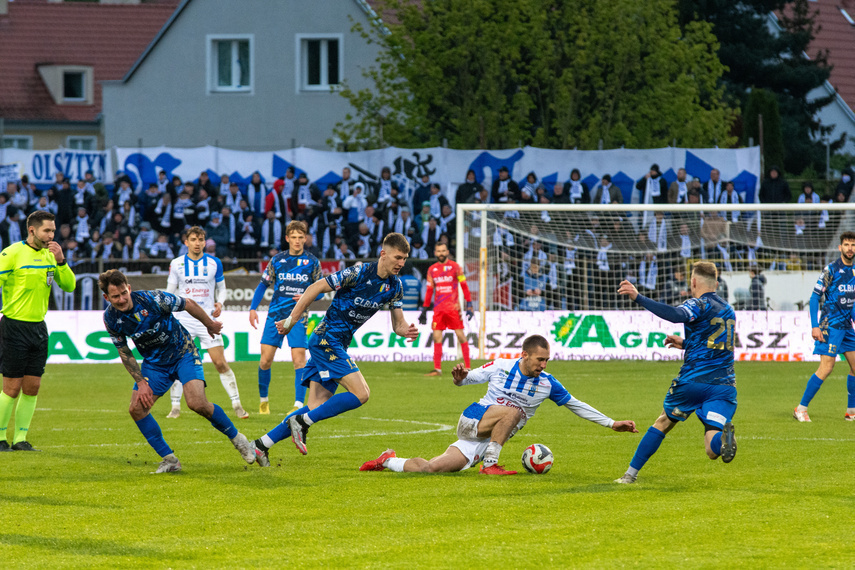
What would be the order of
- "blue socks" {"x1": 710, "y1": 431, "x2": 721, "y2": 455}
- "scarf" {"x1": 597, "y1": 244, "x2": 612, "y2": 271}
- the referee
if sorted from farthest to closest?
"scarf" {"x1": 597, "y1": 244, "x2": 612, "y2": 271} < the referee < "blue socks" {"x1": 710, "y1": 431, "x2": 721, "y2": 455}

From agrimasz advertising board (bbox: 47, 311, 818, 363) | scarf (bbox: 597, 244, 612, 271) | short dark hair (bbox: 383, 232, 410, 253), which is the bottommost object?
agrimasz advertising board (bbox: 47, 311, 818, 363)

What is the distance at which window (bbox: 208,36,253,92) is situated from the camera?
128ft

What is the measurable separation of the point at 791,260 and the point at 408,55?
42.3ft

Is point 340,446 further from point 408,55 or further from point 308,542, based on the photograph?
point 408,55

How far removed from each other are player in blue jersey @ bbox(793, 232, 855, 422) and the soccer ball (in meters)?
5.13

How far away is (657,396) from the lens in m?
16.1

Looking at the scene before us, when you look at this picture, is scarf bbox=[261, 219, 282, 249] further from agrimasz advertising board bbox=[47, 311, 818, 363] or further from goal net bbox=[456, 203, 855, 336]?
goal net bbox=[456, 203, 855, 336]

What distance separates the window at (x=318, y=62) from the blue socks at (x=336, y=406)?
98.8 ft

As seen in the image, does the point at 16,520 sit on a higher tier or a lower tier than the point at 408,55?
lower

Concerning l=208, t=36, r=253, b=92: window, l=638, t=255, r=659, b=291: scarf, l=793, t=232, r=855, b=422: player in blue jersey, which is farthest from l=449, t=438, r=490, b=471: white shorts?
l=208, t=36, r=253, b=92: window

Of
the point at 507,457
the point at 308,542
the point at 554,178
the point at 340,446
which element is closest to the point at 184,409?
the point at 340,446

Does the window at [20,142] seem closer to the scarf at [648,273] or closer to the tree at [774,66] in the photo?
the tree at [774,66]

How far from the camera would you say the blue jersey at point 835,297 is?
44.0ft

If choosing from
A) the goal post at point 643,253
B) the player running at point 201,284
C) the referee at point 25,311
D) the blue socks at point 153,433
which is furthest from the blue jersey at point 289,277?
the goal post at point 643,253
